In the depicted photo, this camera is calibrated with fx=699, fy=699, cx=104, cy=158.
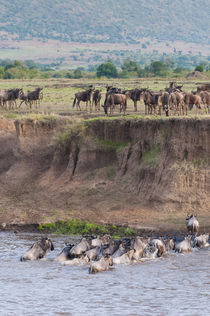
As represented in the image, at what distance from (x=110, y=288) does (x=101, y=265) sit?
4.47ft

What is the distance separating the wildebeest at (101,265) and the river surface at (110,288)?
0.18m

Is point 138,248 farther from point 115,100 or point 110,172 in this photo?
point 115,100

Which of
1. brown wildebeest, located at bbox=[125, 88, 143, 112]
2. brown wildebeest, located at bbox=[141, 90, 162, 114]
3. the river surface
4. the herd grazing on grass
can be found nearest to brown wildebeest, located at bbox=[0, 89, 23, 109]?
the herd grazing on grass

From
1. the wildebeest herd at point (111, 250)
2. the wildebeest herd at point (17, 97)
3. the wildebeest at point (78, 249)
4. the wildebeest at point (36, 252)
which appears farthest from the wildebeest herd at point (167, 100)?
the wildebeest at point (36, 252)

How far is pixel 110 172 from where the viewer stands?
26.0 metres

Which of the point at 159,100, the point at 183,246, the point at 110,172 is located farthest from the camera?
the point at 159,100

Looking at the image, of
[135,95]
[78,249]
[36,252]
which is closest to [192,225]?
[78,249]

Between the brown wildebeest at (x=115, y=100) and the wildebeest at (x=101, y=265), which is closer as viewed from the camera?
the wildebeest at (x=101, y=265)

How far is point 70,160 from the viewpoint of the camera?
2748cm

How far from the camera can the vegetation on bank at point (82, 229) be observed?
73.6 ft

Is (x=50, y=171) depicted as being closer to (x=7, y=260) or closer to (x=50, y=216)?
(x=50, y=216)

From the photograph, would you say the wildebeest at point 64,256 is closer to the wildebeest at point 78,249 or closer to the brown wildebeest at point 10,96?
the wildebeest at point 78,249

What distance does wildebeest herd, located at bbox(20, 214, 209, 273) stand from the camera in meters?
Result: 18.8

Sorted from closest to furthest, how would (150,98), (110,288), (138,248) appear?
(110,288) → (138,248) → (150,98)
